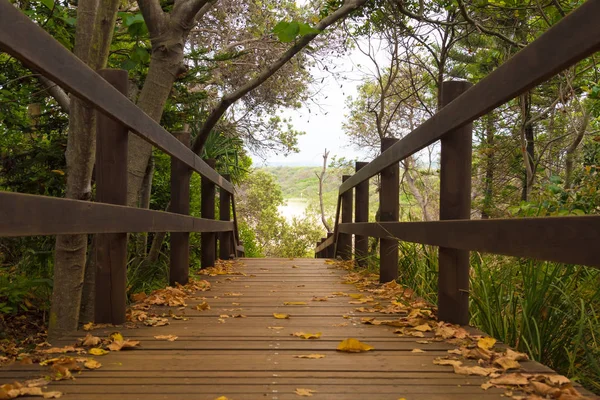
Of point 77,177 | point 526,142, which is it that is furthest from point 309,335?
point 526,142

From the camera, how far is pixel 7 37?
1873mm

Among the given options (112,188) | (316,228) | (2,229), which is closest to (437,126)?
(112,188)

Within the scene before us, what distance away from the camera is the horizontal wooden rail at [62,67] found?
1.91m

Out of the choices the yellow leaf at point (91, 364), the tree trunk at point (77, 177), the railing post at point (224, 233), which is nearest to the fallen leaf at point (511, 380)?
the yellow leaf at point (91, 364)

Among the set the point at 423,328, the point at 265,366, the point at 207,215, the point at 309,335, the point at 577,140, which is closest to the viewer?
the point at 265,366

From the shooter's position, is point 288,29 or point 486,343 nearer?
point 486,343

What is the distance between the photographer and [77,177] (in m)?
4.47

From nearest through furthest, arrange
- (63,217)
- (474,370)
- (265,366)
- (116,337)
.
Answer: (63,217) → (474,370) → (265,366) → (116,337)

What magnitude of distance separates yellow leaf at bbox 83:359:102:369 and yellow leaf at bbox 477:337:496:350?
64.3 inches

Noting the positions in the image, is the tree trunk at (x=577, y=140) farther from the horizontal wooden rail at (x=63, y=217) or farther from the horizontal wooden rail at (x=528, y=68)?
the horizontal wooden rail at (x=63, y=217)

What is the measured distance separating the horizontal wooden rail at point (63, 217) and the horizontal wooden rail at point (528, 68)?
69.6 inches

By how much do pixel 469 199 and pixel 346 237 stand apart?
5833mm

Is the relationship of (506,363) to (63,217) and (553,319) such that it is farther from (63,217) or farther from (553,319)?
(63,217)

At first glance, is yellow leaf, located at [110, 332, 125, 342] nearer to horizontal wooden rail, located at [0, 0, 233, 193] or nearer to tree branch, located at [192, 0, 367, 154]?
horizontal wooden rail, located at [0, 0, 233, 193]
